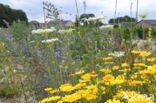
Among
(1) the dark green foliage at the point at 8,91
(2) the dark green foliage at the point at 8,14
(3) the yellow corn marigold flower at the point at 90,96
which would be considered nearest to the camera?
(3) the yellow corn marigold flower at the point at 90,96

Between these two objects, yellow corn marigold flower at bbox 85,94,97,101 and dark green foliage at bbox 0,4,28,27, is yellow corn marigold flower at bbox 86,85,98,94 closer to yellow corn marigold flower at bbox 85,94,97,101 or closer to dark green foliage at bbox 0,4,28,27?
yellow corn marigold flower at bbox 85,94,97,101

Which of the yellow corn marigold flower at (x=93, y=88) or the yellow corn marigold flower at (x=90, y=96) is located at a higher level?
the yellow corn marigold flower at (x=93, y=88)

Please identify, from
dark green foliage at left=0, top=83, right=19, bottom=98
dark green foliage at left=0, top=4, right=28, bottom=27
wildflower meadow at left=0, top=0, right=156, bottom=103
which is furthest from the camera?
dark green foliage at left=0, top=4, right=28, bottom=27

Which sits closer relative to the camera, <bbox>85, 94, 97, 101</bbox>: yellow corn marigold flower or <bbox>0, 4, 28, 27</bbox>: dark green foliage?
<bbox>85, 94, 97, 101</bbox>: yellow corn marigold flower

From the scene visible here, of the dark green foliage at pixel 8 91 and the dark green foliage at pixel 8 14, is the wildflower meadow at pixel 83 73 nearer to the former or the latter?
the dark green foliage at pixel 8 91

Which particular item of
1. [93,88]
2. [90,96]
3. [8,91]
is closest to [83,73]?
[8,91]

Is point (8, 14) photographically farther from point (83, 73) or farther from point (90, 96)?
point (90, 96)

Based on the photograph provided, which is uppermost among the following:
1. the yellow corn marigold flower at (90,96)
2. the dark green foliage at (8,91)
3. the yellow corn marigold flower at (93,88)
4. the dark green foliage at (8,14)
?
the dark green foliage at (8,14)

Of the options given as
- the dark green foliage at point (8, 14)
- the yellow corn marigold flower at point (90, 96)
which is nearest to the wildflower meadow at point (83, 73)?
the yellow corn marigold flower at point (90, 96)

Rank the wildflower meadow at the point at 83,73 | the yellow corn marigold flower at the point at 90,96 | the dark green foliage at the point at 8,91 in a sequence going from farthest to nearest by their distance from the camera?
the dark green foliage at the point at 8,91
the wildflower meadow at the point at 83,73
the yellow corn marigold flower at the point at 90,96

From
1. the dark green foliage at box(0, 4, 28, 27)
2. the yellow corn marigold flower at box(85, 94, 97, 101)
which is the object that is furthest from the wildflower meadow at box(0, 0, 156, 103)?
the dark green foliage at box(0, 4, 28, 27)

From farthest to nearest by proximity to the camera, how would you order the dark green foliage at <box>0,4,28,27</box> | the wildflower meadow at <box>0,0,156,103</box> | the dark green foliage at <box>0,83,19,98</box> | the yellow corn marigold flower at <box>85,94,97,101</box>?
the dark green foliage at <box>0,4,28,27</box> < the dark green foliage at <box>0,83,19,98</box> < the wildflower meadow at <box>0,0,156,103</box> < the yellow corn marigold flower at <box>85,94,97,101</box>

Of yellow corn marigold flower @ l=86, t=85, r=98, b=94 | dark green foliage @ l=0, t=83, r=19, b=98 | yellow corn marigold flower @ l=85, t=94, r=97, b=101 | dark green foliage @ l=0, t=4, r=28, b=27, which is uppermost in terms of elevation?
dark green foliage @ l=0, t=4, r=28, b=27

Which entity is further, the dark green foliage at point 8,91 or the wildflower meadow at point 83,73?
the dark green foliage at point 8,91
